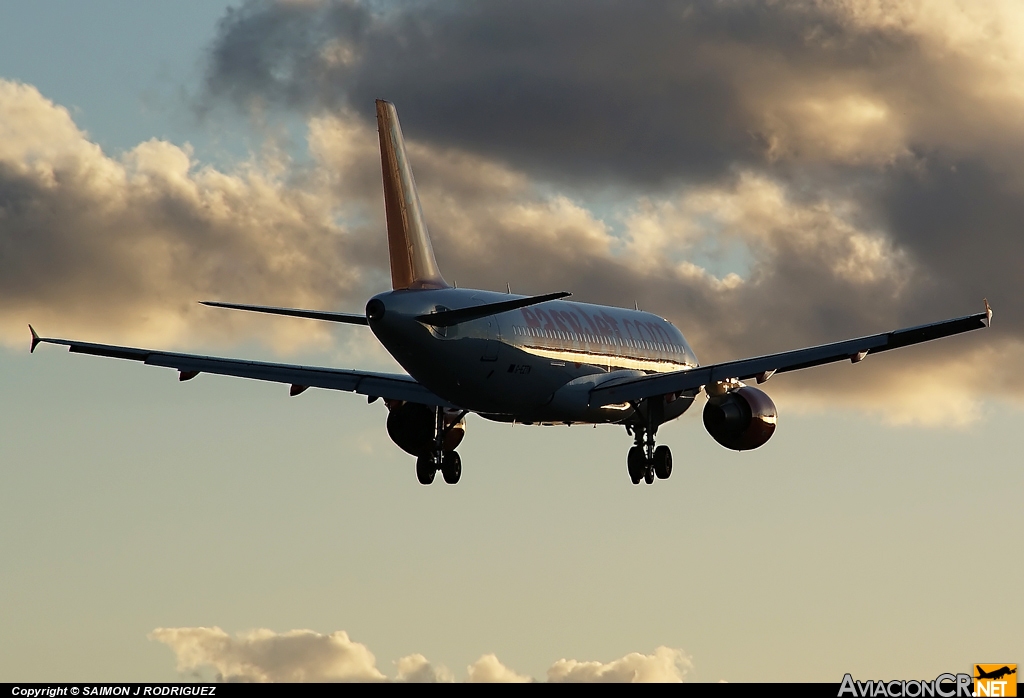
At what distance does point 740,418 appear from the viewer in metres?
49.7

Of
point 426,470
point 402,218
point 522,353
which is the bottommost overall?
point 426,470

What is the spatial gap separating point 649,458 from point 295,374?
500 inches

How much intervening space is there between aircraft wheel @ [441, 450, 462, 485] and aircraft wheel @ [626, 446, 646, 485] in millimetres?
6043

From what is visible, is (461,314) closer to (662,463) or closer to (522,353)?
(522,353)

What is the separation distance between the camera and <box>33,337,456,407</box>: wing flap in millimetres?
48688

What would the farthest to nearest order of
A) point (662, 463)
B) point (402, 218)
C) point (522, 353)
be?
point (662, 463)
point (522, 353)
point (402, 218)

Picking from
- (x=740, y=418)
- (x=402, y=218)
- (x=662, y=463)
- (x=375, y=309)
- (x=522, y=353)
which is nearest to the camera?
(x=375, y=309)

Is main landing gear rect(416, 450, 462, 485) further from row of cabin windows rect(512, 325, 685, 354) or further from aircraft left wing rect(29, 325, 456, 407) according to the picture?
row of cabin windows rect(512, 325, 685, 354)

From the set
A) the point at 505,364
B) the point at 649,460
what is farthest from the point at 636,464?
the point at 505,364

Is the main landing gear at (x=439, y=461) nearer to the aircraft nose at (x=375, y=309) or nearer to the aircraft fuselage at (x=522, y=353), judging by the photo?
the aircraft fuselage at (x=522, y=353)

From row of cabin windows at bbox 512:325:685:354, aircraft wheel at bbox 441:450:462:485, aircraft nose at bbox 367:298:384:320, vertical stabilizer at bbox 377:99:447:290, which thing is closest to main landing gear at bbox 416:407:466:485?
aircraft wheel at bbox 441:450:462:485

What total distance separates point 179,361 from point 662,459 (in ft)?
55.6

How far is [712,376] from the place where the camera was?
4847cm

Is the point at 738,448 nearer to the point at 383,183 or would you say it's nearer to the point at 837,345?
the point at 837,345
